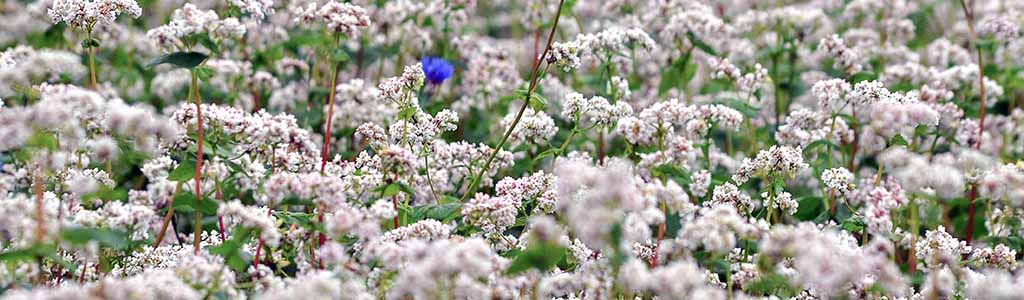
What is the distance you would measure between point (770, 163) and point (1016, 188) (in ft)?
3.33

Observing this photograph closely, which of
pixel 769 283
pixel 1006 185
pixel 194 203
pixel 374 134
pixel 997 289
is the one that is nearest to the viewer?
pixel 997 289

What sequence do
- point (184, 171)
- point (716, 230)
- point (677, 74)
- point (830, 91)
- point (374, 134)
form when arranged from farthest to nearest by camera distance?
point (677, 74)
point (830, 91)
point (374, 134)
point (184, 171)
point (716, 230)

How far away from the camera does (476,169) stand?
5.11 metres

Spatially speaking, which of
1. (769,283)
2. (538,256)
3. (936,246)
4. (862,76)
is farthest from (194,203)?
(862,76)

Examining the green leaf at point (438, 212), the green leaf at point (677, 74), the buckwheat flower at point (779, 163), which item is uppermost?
the green leaf at point (677, 74)

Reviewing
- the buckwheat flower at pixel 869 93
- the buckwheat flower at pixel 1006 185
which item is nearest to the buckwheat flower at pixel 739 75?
the buckwheat flower at pixel 869 93

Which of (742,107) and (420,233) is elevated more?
→ (742,107)

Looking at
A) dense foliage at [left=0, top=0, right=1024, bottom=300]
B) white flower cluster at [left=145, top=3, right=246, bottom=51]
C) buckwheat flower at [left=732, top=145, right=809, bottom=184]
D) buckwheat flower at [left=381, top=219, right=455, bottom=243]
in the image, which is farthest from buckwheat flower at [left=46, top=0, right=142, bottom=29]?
buckwheat flower at [left=732, top=145, right=809, bottom=184]

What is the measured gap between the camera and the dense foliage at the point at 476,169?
3227 millimetres

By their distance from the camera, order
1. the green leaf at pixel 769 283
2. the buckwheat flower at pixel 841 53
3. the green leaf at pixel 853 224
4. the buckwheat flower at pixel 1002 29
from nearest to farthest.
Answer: the green leaf at pixel 769 283, the green leaf at pixel 853 224, the buckwheat flower at pixel 841 53, the buckwheat flower at pixel 1002 29

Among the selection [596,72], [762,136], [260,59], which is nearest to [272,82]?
[260,59]

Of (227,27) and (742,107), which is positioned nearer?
(227,27)

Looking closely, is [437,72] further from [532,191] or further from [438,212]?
[438,212]

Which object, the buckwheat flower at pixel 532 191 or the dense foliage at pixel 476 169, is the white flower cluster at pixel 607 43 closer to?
the dense foliage at pixel 476 169
